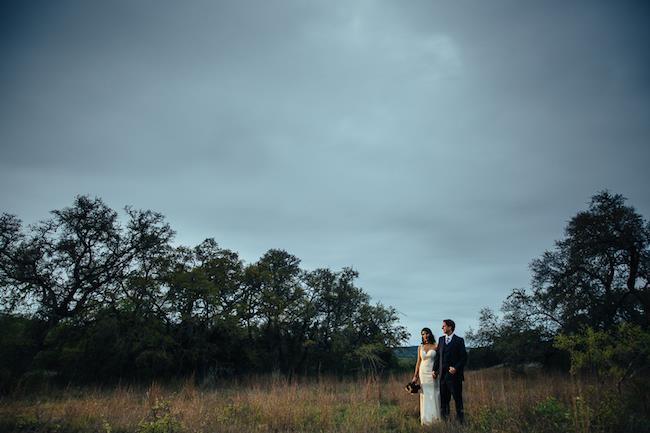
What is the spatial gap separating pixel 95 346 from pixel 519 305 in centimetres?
2324

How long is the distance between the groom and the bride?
0.36ft

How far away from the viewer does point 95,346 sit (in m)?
19.3

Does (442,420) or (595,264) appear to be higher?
(595,264)

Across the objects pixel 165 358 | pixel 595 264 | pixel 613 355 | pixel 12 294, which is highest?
pixel 595 264

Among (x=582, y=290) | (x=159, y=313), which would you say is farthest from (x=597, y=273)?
(x=159, y=313)

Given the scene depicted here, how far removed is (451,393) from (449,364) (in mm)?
534

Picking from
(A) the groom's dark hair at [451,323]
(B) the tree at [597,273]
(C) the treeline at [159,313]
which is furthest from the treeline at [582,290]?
(A) the groom's dark hair at [451,323]

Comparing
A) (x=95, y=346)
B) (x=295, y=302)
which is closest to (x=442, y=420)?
(x=95, y=346)

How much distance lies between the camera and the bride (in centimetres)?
688

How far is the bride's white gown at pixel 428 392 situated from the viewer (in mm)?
6863

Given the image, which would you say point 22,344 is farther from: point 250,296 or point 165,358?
point 250,296

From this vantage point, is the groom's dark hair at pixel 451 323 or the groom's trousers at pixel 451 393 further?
the groom's dark hair at pixel 451 323

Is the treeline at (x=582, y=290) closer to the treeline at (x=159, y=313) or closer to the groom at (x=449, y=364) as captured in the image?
the treeline at (x=159, y=313)

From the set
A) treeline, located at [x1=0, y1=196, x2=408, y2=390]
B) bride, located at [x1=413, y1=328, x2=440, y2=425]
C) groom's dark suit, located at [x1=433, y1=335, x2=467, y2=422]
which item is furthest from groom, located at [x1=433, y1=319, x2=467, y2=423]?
treeline, located at [x1=0, y1=196, x2=408, y2=390]
